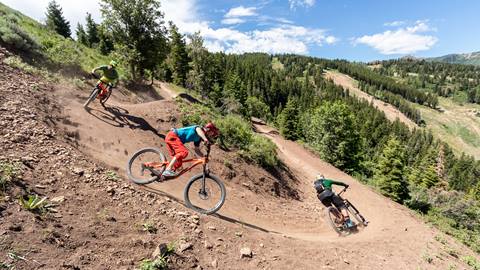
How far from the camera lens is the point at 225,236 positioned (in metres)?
8.11

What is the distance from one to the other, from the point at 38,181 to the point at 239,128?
1370 centimetres

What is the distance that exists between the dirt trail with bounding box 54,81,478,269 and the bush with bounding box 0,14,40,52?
5229 millimetres

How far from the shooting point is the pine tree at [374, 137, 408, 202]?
3188 cm

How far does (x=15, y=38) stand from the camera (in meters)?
16.9

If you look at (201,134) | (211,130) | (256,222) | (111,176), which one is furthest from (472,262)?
(111,176)

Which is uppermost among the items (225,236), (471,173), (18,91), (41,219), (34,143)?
(18,91)

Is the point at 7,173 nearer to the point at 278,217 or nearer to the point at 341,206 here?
the point at 278,217

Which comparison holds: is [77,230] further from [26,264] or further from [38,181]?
[38,181]

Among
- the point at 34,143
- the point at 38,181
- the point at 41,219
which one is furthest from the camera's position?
the point at 34,143

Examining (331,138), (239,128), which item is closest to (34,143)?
(239,128)

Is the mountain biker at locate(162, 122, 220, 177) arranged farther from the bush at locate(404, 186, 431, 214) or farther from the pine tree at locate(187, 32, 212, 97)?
the pine tree at locate(187, 32, 212, 97)

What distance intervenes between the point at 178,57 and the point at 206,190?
51111mm

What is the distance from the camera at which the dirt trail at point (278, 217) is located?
9.34 metres

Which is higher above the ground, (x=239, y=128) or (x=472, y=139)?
(x=239, y=128)
